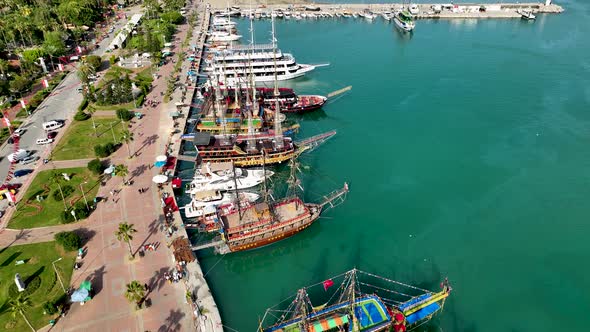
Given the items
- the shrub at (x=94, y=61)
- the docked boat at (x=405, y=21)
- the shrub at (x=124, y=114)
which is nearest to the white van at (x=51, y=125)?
the shrub at (x=124, y=114)

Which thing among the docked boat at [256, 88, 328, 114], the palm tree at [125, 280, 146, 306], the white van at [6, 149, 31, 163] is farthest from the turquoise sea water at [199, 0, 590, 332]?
the white van at [6, 149, 31, 163]

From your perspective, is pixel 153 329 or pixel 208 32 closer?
pixel 153 329

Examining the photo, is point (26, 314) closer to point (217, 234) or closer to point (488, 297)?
point (217, 234)

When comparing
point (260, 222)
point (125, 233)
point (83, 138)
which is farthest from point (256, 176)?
point (83, 138)

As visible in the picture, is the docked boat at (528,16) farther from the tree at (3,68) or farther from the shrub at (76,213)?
the tree at (3,68)

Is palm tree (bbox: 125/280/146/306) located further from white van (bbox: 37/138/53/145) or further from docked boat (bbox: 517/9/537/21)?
docked boat (bbox: 517/9/537/21)

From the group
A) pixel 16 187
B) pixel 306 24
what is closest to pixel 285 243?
pixel 16 187

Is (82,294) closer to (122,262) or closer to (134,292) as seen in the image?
(122,262)

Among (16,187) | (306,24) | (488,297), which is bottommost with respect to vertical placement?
(488,297)
